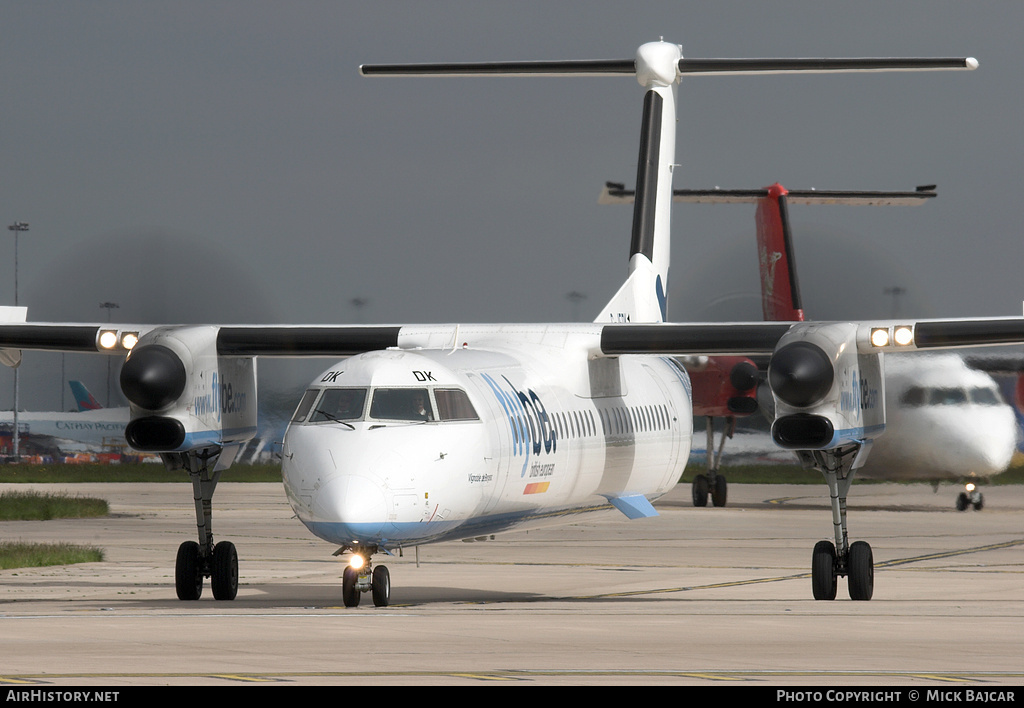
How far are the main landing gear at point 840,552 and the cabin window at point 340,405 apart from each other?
5.64 metres

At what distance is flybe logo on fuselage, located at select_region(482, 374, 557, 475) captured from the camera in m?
15.5

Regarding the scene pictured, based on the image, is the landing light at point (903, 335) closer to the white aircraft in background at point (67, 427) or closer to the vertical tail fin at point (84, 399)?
the white aircraft in background at point (67, 427)

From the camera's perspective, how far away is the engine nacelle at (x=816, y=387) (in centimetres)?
1577

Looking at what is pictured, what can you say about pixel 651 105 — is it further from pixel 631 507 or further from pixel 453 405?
pixel 453 405

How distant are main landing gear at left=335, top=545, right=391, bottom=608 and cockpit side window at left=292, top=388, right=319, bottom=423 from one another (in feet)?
4.29

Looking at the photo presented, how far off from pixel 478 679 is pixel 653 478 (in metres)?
11.8

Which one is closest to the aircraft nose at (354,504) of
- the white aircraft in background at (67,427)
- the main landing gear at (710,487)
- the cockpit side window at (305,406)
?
the cockpit side window at (305,406)

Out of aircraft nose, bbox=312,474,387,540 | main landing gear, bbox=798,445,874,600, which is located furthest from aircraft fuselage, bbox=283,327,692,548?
main landing gear, bbox=798,445,874,600

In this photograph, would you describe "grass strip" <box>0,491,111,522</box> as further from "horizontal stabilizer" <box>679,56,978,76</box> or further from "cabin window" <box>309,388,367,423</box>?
"cabin window" <box>309,388,367,423</box>

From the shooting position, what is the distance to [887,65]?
21.8 metres

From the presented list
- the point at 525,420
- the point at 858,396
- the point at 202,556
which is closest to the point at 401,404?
the point at 525,420

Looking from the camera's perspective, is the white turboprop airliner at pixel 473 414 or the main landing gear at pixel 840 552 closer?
the white turboprop airliner at pixel 473 414

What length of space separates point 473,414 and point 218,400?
4.57 metres

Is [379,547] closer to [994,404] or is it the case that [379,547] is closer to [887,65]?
[887,65]
